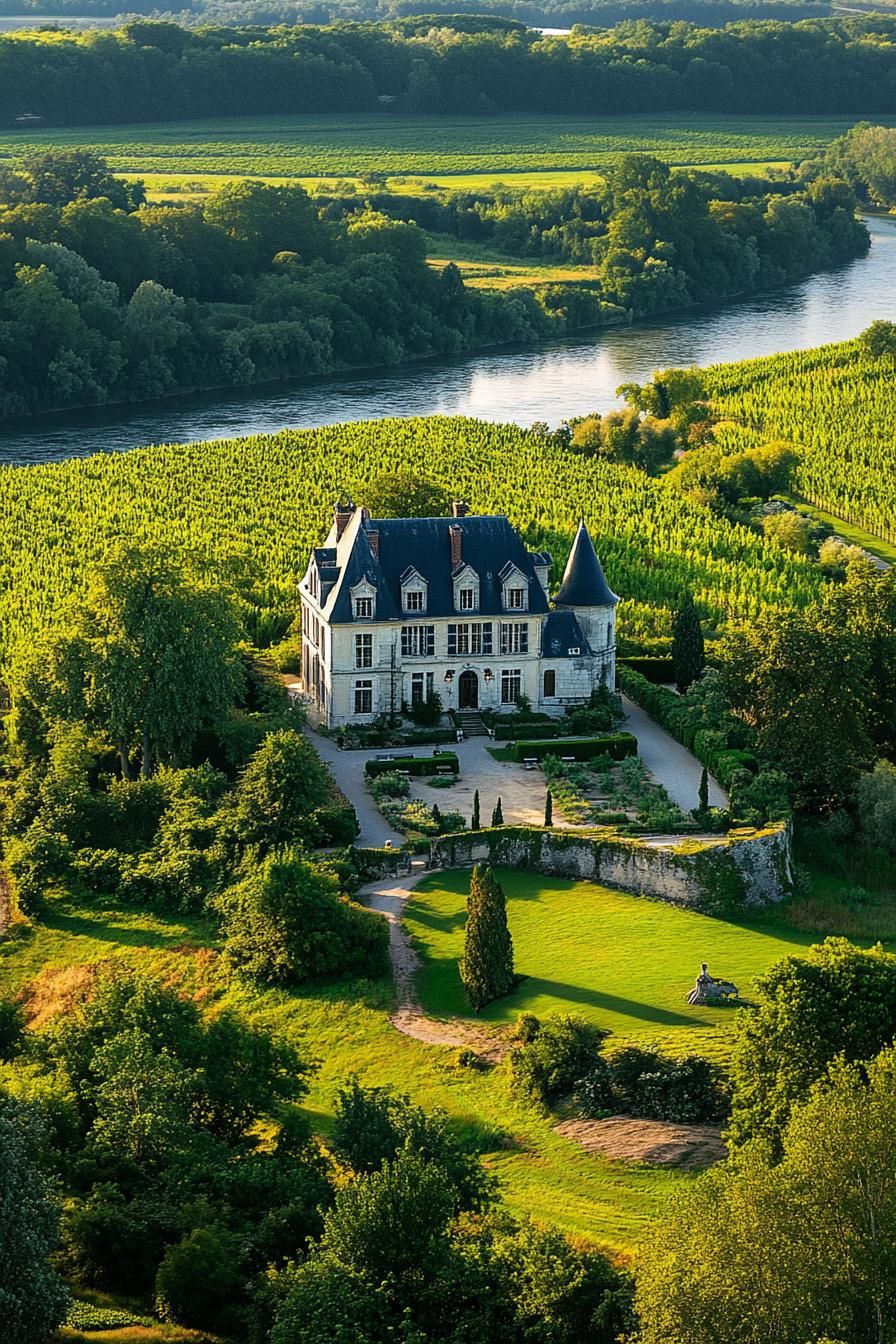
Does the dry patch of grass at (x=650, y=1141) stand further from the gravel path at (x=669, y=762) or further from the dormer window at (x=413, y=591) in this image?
the dormer window at (x=413, y=591)

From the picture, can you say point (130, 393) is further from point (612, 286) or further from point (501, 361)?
point (612, 286)

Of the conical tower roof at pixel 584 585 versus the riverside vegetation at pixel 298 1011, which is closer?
the riverside vegetation at pixel 298 1011

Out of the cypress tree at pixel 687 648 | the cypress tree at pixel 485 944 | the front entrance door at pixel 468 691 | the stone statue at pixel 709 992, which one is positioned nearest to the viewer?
the stone statue at pixel 709 992

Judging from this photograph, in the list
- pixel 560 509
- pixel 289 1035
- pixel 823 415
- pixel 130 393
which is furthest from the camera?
pixel 130 393

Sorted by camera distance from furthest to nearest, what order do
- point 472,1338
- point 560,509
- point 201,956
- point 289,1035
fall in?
1. point 560,509
2. point 201,956
3. point 289,1035
4. point 472,1338

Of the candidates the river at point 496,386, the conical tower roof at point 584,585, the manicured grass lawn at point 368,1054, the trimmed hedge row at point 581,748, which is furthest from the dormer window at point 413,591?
the river at point 496,386

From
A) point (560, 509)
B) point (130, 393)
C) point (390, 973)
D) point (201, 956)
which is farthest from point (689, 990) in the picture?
point (130, 393)
